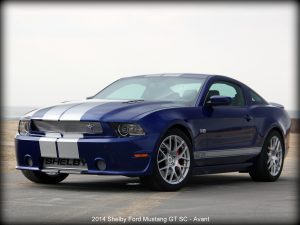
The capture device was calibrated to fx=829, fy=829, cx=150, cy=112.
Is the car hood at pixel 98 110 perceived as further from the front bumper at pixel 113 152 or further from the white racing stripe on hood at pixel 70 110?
the front bumper at pixel 113 152

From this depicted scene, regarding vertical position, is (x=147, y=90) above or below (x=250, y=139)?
above

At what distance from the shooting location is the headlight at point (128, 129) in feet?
31.6

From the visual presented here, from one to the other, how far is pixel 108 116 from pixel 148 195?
105 centimetres

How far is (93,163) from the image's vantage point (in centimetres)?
968

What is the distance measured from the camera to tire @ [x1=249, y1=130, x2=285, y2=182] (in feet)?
38.8

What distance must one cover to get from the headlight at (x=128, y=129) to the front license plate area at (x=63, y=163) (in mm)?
563

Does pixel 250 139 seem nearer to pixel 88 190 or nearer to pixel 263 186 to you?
pixel 263 186

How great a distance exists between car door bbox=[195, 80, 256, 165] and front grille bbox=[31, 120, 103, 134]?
4.79 ft

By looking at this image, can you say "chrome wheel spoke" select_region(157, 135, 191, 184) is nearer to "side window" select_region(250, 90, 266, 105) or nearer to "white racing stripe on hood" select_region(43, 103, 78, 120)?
"white racing stripe on hood" select_region(43, 103, 78, 120)

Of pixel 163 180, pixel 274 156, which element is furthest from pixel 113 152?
pixel 274 156

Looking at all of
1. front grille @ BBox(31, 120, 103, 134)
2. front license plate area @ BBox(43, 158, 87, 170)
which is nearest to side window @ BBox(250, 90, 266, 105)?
front grille @ BBox(31, 120, 103, 134)

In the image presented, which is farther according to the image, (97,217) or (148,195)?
(148,195)

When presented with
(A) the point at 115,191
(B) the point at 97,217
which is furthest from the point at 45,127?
(B) the point at 97,217

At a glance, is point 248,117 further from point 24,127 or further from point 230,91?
point 24,127
